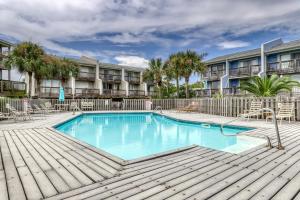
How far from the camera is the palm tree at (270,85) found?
37.8 feet

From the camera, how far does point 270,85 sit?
464 inches

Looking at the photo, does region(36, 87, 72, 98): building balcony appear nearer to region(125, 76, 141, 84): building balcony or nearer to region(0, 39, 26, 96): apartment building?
region(0, 39, 26, 96): apartment building

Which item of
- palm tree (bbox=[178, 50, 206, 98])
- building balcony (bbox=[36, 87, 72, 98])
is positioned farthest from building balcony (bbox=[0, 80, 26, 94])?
palm tree (bbox=[178, 50, 206, 98])

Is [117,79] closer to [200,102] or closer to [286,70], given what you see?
[200,102]

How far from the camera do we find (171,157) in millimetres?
3721

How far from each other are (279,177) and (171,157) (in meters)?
1.70

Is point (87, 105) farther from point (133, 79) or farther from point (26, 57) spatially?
point (133, 79)

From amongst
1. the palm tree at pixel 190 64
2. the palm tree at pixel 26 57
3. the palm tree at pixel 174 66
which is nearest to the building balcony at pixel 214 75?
the palm tree at pixel 190 64

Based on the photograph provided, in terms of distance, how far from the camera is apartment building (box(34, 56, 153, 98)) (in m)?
27.8

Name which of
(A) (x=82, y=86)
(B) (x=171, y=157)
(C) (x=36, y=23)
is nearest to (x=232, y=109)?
(B) (x=171, y=157)

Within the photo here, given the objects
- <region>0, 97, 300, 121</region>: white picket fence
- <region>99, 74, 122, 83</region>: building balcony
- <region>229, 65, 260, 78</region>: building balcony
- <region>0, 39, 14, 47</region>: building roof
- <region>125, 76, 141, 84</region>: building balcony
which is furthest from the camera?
<region>125, 76, 141, 84</region>: building balcony

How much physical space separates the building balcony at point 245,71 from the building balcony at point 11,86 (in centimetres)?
2731

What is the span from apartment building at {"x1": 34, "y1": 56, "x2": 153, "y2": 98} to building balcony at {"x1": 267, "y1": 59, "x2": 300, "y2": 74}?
19856 millimetres

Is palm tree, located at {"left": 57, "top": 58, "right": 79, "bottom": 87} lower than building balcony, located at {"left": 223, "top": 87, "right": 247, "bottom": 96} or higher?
higher
